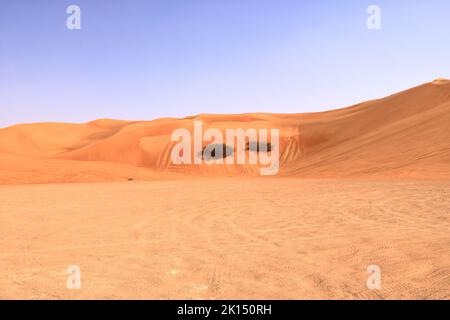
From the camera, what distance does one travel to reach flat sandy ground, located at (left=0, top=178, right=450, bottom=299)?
406 centimetres

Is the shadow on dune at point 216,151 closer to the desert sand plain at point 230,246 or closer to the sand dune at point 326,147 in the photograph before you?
the sand dune at point 326,147

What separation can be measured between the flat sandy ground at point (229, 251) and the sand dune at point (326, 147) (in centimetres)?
1364

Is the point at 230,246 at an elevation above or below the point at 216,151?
above

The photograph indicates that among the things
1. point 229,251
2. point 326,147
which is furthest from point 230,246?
point 326,147

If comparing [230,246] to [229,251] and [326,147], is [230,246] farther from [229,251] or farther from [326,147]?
[326,147]

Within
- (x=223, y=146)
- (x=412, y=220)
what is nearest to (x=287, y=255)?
(x=412, y=220)

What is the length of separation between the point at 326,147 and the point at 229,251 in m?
32.2

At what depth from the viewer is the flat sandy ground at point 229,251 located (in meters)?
4.06

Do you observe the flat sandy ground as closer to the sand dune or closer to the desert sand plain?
the desert sand plain

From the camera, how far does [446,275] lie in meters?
4.38

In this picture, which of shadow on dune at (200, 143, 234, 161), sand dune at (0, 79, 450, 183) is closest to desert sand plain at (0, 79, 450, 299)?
sand dune at (0, 79, 450, 183)

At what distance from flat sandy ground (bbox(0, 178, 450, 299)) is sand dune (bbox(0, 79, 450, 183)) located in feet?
44.7

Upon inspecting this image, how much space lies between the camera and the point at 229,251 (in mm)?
5617
